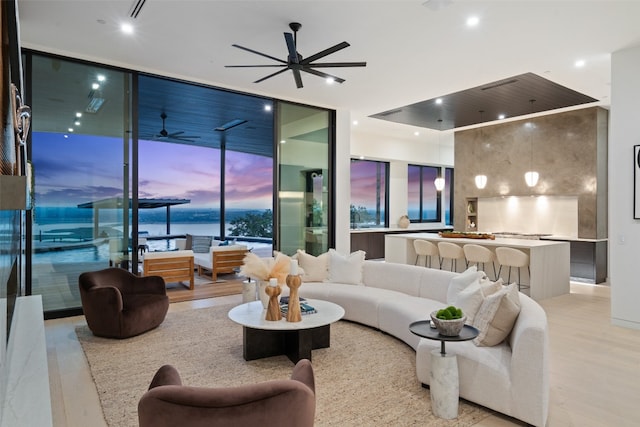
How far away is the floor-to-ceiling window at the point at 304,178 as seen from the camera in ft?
24.3

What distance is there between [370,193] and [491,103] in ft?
15.3

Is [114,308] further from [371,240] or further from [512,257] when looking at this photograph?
[371,240]

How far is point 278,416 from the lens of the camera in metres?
1.51

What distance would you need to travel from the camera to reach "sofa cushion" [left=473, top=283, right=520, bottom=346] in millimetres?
2947

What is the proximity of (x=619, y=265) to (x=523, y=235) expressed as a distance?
369cm

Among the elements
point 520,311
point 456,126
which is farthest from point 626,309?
point 456,126

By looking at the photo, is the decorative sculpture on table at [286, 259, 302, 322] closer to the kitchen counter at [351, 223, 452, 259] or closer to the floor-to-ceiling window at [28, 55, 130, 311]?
the floor-to-ceiling window at [28, 55, 130, 311]

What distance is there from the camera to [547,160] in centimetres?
842

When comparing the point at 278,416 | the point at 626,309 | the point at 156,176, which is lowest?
the point at 626,309

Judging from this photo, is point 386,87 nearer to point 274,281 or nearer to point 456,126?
point 456,126

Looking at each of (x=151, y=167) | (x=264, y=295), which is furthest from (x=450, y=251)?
(x=151, y=167)

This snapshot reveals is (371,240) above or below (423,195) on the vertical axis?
below

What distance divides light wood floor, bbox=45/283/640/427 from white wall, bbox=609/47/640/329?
35 centimetres

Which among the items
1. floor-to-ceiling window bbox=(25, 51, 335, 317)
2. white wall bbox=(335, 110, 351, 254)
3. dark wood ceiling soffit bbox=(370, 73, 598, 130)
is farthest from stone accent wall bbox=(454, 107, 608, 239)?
floor-to-ceiling window bbox=(25, 51, 335, 317)
